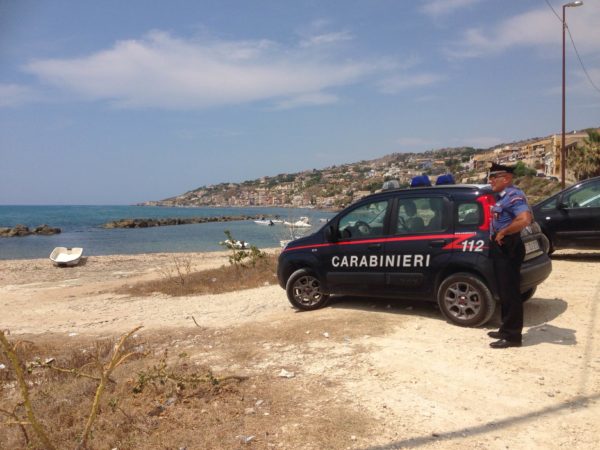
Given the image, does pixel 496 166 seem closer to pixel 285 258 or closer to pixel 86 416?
pixel 285 258

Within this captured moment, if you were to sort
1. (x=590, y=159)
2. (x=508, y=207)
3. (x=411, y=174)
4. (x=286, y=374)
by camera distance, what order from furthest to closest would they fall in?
(x=411, y=174) → (x=590, y=159) → (x=508, y=207) → (x=286, y=374)

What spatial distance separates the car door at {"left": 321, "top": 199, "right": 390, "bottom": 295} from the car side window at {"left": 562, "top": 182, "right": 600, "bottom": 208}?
18.9 feet

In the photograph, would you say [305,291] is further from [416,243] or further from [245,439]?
[245,439]

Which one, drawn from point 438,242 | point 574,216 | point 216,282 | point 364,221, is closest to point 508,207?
point 438,242

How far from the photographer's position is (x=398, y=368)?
4.71m

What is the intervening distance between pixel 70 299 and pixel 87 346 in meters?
6.60

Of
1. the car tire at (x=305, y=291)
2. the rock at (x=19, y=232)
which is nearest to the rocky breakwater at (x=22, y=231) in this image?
the rock at (x=19, y=232)

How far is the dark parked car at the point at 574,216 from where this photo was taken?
32.0 ft

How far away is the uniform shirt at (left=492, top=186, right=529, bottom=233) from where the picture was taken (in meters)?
4.90

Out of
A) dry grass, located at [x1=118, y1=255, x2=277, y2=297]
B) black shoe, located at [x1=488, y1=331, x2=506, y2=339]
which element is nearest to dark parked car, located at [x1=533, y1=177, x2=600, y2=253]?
black shoe, located at [x1=488, y1=331, x2=506, y2=339]

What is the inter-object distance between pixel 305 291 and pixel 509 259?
3369 millimetres

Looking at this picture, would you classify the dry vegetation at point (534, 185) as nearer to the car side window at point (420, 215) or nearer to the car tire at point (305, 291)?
the car tire at point (305, 291)

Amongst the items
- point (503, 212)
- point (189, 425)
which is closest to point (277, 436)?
point (189, 425)

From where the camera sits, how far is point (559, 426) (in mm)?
3473
